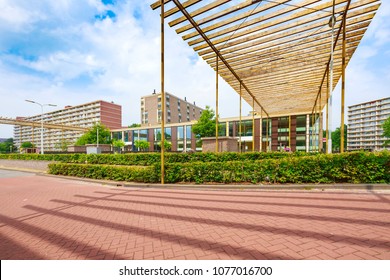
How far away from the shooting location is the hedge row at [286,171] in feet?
20.2

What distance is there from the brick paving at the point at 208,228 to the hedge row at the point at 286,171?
0.86 meters

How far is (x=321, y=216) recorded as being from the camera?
3963mm

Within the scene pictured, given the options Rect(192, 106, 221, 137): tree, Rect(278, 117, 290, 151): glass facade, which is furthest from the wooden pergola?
Rect(278, 117, 290, 151): glass facade

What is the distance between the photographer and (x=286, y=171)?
7.03 meters

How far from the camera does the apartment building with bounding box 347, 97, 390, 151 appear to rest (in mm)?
102688

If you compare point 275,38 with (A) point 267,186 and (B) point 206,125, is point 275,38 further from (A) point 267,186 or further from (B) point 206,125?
(B) point 206,125

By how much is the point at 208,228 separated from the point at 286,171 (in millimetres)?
4789

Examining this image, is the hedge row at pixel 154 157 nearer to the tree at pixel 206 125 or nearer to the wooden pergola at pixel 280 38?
the wooden pergola at pixel 280 38

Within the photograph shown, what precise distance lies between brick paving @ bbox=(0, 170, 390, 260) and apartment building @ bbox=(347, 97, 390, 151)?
13214 centimetres

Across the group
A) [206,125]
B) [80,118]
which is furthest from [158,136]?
[80,118]

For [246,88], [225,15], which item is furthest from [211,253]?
[246,88]

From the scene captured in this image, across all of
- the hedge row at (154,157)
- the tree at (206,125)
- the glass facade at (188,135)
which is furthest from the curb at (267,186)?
the glass facade at (188,135)

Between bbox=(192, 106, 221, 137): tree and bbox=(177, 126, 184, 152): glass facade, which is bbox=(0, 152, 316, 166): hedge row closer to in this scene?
bbox=(192, 106, 221, 137): tree
